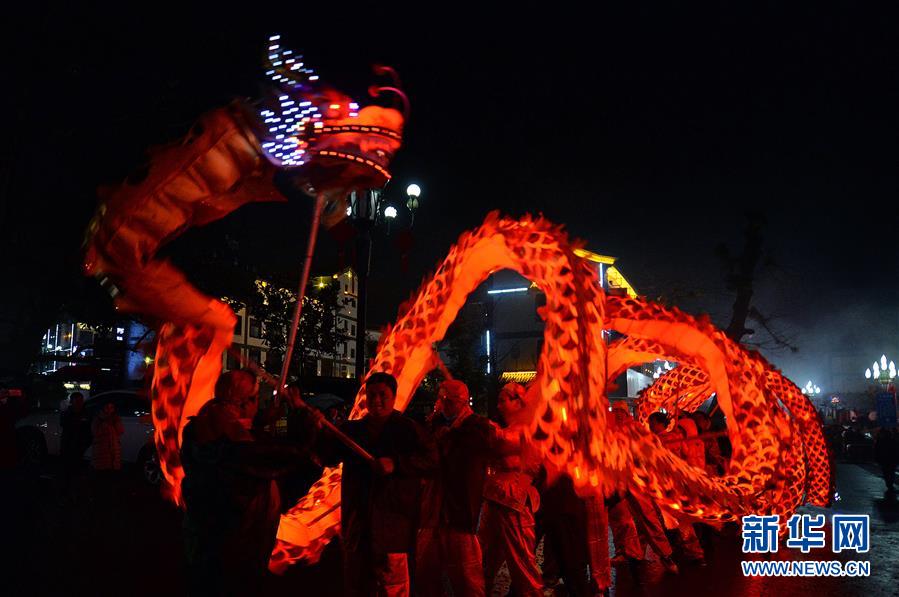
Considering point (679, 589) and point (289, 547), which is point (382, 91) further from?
point (679, 589)

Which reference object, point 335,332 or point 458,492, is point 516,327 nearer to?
point 335,332

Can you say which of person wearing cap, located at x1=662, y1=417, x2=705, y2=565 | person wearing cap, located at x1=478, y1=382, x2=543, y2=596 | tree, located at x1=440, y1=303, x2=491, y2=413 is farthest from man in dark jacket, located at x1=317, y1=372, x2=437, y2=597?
tree, located at x1=440, y1=303, x2=491, y2=413

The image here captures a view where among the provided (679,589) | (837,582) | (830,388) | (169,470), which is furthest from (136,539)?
(830,388)

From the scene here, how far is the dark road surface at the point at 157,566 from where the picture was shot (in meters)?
6.27

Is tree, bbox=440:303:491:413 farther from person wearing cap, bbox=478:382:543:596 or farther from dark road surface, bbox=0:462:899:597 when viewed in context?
person wearing cap, bbox=478:382:543:596

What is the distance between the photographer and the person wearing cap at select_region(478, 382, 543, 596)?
5062 mm

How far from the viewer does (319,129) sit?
4684 mm

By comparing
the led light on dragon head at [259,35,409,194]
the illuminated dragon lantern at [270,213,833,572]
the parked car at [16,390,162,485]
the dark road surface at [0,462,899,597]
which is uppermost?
the led light on dragon head at [259,35,409,194]

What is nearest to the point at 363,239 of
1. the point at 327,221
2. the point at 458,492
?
the point at 327,221

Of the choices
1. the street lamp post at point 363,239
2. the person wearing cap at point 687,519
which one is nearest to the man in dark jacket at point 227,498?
the person wearing cap at point 687,519

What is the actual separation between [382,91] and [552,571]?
14.7 feet

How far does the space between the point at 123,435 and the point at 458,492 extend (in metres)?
11.3

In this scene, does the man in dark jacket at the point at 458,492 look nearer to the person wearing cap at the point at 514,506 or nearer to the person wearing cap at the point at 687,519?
the person wearing cap at the point at 514,506

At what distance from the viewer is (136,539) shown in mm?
8383
